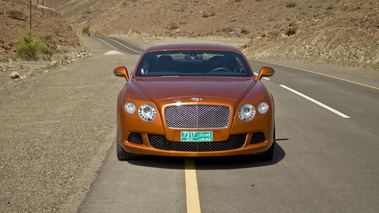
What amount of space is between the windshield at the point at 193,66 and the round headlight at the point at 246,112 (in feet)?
4.48

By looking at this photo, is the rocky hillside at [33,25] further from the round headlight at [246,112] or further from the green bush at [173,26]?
the round headlight at [246,112]

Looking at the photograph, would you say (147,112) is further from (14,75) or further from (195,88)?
(14,75)

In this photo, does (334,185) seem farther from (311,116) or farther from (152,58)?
(311,116)

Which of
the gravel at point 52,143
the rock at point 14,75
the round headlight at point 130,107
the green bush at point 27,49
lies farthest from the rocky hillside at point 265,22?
the round headlight at point 130,107

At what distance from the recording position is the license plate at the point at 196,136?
6109 mm

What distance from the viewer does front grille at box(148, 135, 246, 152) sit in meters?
6.19

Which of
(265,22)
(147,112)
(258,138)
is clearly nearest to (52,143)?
(147,112)

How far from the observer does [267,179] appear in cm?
593

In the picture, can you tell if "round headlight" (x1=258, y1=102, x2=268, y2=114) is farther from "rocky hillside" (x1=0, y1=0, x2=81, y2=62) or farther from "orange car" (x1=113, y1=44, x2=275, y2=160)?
"rocky hillside" (x1=0, y1=0, x2=81, y2=62)

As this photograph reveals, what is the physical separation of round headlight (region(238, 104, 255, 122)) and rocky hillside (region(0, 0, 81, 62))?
143 feet

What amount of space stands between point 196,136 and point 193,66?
2.02m

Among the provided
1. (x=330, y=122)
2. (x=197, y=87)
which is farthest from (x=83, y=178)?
(x=330, y=122)

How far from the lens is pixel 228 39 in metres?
82.7

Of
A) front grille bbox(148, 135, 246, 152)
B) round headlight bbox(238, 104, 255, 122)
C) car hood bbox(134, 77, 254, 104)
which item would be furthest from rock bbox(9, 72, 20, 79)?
round headlight bbox(238, 104, 255, 122)
